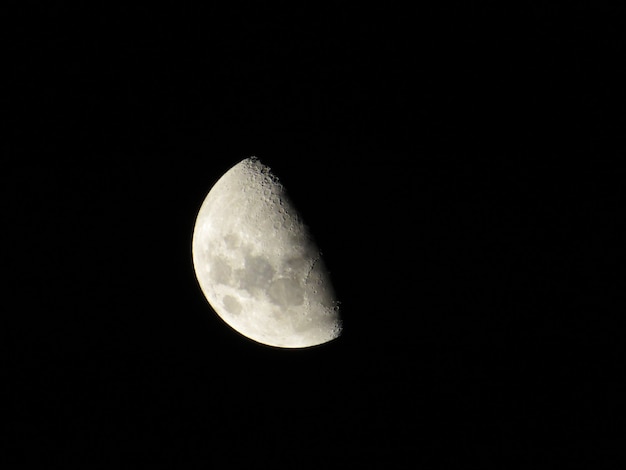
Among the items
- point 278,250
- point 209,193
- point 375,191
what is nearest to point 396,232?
point 375,191

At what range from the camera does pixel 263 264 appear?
2533mm

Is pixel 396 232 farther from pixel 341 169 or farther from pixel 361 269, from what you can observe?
pixel 341 169

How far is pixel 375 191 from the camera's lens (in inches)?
97.0

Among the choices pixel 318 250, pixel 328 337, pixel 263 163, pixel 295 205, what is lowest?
pixel 328 337

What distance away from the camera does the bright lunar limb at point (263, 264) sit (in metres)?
2.54

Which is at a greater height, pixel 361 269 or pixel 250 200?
pixel 250 200

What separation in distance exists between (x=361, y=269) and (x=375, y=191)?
425 millimetres

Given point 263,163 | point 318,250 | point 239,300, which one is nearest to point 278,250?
point 318,250

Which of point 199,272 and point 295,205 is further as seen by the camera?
point 199,272

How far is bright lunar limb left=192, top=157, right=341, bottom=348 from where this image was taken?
99.8 inches

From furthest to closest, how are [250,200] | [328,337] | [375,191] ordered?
1. [328,337]
2. [250,200]
3. [375,191]

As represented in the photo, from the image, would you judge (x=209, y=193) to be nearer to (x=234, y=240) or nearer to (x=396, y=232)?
(x=234, y=240)

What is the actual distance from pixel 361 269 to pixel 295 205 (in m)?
0.50

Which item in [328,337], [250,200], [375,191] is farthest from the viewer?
[328,337]
